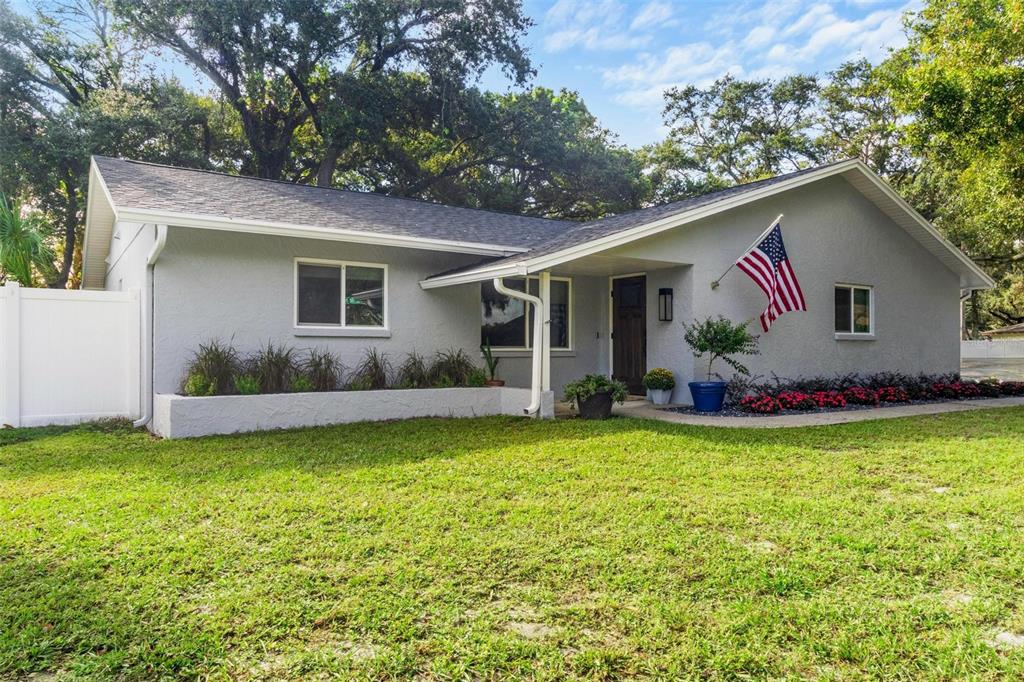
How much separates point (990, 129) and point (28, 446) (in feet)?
47.3

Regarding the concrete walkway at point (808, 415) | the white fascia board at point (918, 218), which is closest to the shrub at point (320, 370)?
the concrete walkway at point (808, 415)

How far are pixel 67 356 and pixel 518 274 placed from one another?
6070mm

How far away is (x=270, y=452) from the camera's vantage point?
6.41 metres

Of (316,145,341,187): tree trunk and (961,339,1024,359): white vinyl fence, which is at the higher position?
(316,145,341,187): tree trunk

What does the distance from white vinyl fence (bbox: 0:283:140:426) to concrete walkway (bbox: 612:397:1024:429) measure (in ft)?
22.6

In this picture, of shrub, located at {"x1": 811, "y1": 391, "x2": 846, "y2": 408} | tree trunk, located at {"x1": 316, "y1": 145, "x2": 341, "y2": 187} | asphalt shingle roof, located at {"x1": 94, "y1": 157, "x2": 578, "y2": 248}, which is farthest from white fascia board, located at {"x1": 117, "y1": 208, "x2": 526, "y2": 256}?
tree trunk, located at {"x1": 316, "y1": 145, "x2": 341, "y2": 187}

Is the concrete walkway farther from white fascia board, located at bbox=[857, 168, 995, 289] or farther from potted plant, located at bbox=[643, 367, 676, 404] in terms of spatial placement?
white fascia board, located at bbox=[857, 168, 995, 289]

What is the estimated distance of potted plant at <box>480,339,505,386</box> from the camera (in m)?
9.86

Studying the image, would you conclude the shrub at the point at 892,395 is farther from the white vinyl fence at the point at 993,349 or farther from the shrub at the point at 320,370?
the white vinyl fence at the point at 993,349

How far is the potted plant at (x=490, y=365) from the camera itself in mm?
9859

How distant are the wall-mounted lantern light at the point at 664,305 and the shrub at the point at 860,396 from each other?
10.3 feet

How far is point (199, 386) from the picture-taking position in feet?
25.3

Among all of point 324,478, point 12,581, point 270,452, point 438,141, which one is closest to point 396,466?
point 324,478

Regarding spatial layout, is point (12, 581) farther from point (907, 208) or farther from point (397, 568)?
point (907, 208)
